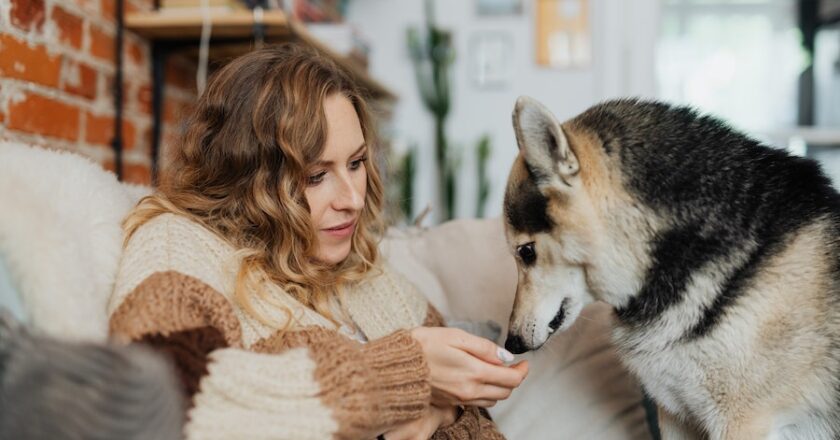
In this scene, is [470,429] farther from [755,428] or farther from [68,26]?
[68,26]

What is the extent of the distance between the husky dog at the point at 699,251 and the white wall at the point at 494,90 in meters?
2.48

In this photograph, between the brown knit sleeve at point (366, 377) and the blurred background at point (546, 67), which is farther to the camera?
the blurred background at point (546, 67)

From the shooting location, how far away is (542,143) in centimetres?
113

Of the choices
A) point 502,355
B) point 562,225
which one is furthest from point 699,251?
point 502,355

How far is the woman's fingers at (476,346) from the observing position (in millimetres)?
1069

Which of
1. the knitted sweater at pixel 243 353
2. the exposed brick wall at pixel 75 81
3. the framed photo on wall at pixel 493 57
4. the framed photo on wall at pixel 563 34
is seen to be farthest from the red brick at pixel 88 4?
the framed photo on wall at pixel 563 34

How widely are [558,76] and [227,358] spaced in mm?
3112

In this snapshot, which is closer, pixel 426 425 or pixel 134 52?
pixel 426 425

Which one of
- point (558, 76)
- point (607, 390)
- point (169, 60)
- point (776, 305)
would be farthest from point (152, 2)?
point (558, 76)

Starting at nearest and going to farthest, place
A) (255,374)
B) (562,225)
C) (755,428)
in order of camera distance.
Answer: (255,374) → (755,428) → (562,225)

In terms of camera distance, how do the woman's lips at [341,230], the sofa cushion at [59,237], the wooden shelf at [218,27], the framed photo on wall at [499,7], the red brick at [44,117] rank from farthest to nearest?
the framed photo on wall at [499,7], the wooden shelf at [218,27], the red brick at [44,117], the woman's lips at [341,230], the sofa cushion at [59,237]

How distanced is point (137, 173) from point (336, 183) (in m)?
1.05

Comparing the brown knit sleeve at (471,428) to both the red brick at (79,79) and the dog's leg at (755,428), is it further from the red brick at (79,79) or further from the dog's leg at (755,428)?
the red brick at (79,79)

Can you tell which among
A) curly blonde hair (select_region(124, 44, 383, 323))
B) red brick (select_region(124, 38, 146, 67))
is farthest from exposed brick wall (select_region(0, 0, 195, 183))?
curly blonde hair (select_region(124, 44, 383, 323))
